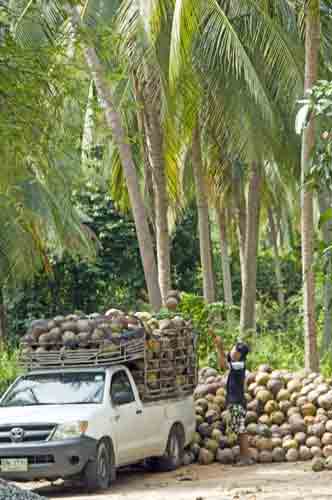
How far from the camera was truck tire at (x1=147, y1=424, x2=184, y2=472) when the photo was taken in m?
16.1

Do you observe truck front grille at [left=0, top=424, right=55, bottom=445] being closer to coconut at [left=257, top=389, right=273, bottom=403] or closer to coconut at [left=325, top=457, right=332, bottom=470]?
coconut at [left=325, top=457, right=332, bottom=470]

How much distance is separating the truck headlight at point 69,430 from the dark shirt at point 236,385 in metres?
3.05

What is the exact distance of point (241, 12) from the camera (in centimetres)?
2222

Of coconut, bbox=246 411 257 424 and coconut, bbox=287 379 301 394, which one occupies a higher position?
coconut, bbox=287 379 301 394

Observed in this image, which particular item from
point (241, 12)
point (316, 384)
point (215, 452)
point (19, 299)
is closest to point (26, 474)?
point (215, 452)

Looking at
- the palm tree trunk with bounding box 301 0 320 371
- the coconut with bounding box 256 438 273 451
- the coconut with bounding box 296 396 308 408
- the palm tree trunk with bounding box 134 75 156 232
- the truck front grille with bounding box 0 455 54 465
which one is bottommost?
the truck front grille with bounding box 0 455 54 465


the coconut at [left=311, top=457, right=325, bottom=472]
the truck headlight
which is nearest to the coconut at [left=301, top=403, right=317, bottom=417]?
the coconut at [left=311, top=457, right=325, bottom=472]

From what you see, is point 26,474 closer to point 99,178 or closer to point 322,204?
point 322,204

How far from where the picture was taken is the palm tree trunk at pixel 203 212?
2492 cm

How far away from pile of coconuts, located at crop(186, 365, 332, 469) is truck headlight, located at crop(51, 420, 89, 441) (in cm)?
308

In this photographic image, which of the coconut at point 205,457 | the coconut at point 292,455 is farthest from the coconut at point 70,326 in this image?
the coconut at point 292,455

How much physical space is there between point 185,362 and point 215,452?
1340mm

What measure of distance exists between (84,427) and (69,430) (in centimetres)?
18

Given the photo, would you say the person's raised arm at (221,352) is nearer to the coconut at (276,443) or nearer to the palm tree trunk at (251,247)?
the coconut at (276,443)
